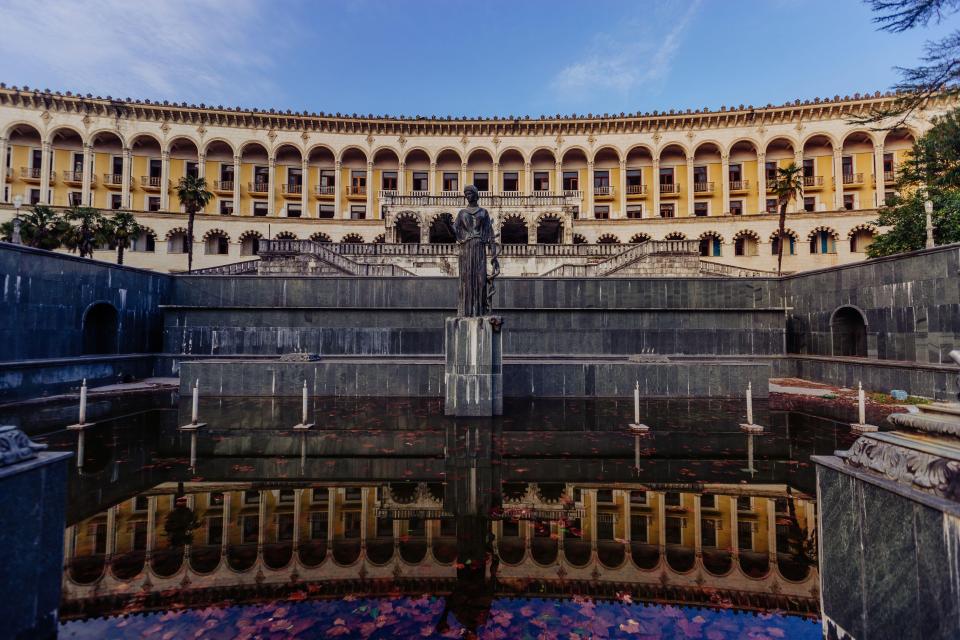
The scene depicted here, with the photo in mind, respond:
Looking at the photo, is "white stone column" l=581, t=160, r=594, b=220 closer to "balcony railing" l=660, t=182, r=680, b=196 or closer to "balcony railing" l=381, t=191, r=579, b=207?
"balcony railing" l=660, t=182, r=680, b=196

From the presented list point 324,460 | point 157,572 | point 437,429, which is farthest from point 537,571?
point 437,429

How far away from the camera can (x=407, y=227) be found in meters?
41.1

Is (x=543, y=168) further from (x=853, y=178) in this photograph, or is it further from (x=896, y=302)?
(x=896, y=302)

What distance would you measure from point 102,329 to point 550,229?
3252cm

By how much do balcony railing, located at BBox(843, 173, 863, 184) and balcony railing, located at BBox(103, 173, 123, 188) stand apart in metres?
71.5

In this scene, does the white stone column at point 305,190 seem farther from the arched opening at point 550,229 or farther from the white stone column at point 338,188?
the arched opening at point 550,229

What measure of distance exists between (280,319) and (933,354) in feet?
71.5

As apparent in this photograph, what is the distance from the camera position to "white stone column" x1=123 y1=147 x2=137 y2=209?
4333 centimetres

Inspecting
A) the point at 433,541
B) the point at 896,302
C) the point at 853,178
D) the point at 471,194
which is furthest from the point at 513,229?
the point at 433,541

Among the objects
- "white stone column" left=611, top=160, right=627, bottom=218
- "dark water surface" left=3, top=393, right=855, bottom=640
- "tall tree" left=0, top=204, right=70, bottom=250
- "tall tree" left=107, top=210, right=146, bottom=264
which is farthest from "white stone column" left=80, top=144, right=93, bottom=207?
"white stone column" left=611, top=160, right=627, bottom=218

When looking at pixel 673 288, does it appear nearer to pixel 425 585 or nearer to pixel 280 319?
pixel 280 319

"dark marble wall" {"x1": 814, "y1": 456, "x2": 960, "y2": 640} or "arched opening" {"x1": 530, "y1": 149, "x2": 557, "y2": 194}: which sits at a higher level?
"arched opening" {"x1": 530, "y1": 149, "x2": 557, "y2": 194}

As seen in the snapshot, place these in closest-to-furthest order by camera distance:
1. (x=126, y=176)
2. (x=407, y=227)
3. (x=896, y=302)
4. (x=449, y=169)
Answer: (x=896, y=302)
(x=407, y=227)
(x=126, y=176)
(x=449, y=169)

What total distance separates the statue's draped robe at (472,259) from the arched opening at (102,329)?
15.0 metres
